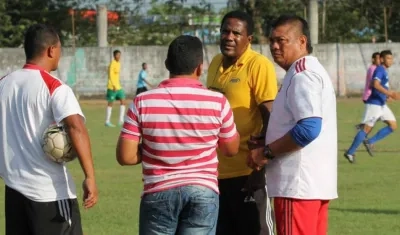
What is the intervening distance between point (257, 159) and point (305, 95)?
56cm

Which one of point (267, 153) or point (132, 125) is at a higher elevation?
point (132, 125)

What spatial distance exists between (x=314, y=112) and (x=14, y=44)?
38623 millimetres

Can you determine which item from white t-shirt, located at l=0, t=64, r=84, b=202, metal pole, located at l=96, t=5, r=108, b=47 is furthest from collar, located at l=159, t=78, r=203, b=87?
metal pole, located at l=96, t=5, r=108, b=47

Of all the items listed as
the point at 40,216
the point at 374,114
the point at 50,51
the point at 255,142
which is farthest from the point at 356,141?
the point at 40,216

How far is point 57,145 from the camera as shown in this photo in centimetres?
659

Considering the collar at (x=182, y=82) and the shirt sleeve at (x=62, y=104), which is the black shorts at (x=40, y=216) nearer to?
the shirt sleeve at (x=62, y=104)

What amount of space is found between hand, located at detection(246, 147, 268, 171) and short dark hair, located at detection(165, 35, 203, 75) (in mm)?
731

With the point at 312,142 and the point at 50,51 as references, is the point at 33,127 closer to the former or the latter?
the point at 50,51

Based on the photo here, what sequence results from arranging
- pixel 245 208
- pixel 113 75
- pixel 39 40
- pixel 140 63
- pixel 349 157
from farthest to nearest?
pixel 140 63 < pixel 113 75 < pixel 349 157 < pixel 245 208 < pixel 39 40

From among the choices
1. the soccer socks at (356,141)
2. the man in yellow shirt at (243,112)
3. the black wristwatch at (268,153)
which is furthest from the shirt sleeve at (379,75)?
the black wristwatch at (268,153)

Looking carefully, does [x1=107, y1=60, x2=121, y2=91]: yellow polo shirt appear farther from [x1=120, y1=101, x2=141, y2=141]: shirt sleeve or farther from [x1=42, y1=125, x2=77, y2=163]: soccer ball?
[x1=120, y1=101, x2=141, y2=141]: shirt sleeve

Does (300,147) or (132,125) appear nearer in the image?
(132,125)

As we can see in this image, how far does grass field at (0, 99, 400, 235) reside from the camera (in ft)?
35.4

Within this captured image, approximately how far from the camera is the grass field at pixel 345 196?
10.8 meters
